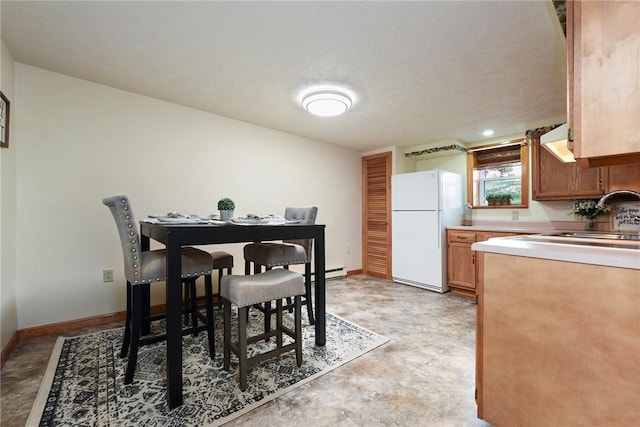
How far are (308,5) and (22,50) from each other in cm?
214

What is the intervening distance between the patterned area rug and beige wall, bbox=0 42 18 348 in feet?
1.28

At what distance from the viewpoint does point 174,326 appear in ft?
4.80

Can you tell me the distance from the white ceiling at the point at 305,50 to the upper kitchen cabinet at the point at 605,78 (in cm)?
76

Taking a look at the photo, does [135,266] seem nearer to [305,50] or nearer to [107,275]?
[107,275]

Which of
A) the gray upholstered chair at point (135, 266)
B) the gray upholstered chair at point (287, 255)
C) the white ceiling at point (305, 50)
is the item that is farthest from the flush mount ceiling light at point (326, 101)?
the gray upholstered chair at point (135, 266)

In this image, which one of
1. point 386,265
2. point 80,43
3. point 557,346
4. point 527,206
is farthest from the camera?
point 386,265

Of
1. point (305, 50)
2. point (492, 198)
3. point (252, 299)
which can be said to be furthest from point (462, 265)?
point (305, 50)

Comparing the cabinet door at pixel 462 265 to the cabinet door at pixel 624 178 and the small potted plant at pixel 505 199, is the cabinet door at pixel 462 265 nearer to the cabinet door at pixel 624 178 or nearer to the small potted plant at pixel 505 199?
the small potted plant at pixel 505 199

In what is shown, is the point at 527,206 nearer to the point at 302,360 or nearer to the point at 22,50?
the point at 302,360

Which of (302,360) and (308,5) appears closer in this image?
(308,5)

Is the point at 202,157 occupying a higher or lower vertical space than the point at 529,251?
higher

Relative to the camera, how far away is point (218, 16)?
1593 millimetres

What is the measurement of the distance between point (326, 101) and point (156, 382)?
8.10ft

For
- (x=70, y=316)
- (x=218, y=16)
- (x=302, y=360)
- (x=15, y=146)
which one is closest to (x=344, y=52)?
(x=218, y=16)
